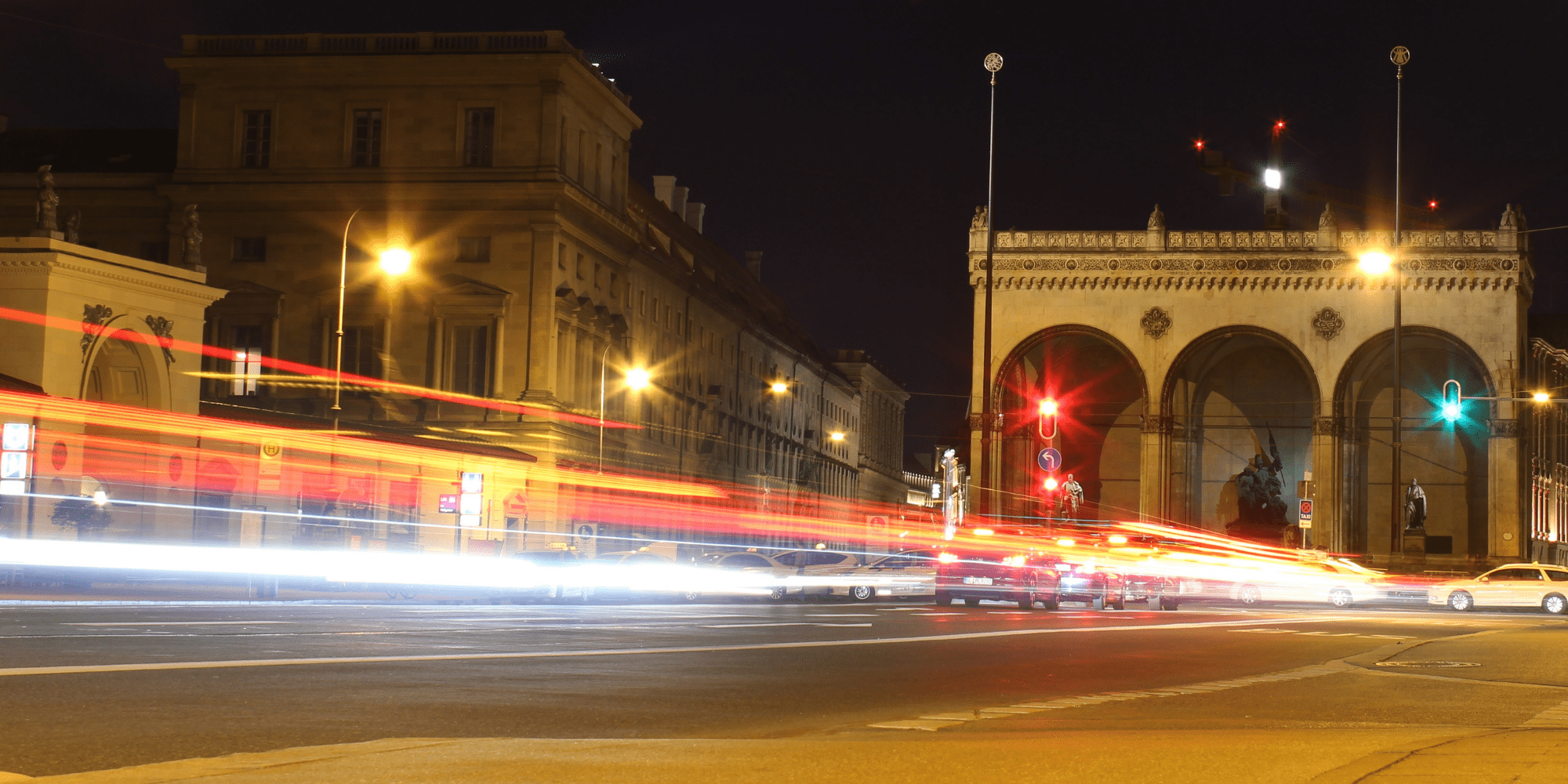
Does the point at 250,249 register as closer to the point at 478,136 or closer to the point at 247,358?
the point at 247,358

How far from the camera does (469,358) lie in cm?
5853

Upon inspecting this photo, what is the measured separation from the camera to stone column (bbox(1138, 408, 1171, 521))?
253 ft

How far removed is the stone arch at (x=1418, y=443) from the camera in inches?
3007

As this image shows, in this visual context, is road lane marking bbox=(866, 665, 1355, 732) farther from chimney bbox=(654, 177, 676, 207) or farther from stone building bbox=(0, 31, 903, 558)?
chimney bbox=(654, 177, 676, 207)

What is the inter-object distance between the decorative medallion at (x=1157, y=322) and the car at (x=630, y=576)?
39965mm

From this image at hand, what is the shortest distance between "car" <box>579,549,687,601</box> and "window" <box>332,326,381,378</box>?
63.6ft

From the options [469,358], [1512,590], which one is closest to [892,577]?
[1512,590]

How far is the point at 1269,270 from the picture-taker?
77062 mm

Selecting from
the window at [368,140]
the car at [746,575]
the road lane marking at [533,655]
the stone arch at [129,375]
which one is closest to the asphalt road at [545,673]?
the road lane marking at [533,655]

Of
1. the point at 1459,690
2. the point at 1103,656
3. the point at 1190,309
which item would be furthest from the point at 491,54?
the point at 1459,690

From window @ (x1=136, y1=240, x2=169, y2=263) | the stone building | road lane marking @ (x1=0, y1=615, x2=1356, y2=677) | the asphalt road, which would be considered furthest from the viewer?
window @ (x1=136, y1=240, x2=169, y2=263)

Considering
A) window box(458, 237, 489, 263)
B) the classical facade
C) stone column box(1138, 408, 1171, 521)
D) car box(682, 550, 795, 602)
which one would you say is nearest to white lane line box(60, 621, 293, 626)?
car box(682, 550, 795, 602)

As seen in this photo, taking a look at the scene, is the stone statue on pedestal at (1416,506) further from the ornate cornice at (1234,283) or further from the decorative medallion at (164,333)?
the decorative medallion at (164,333)

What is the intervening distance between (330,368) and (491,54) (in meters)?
12.0
